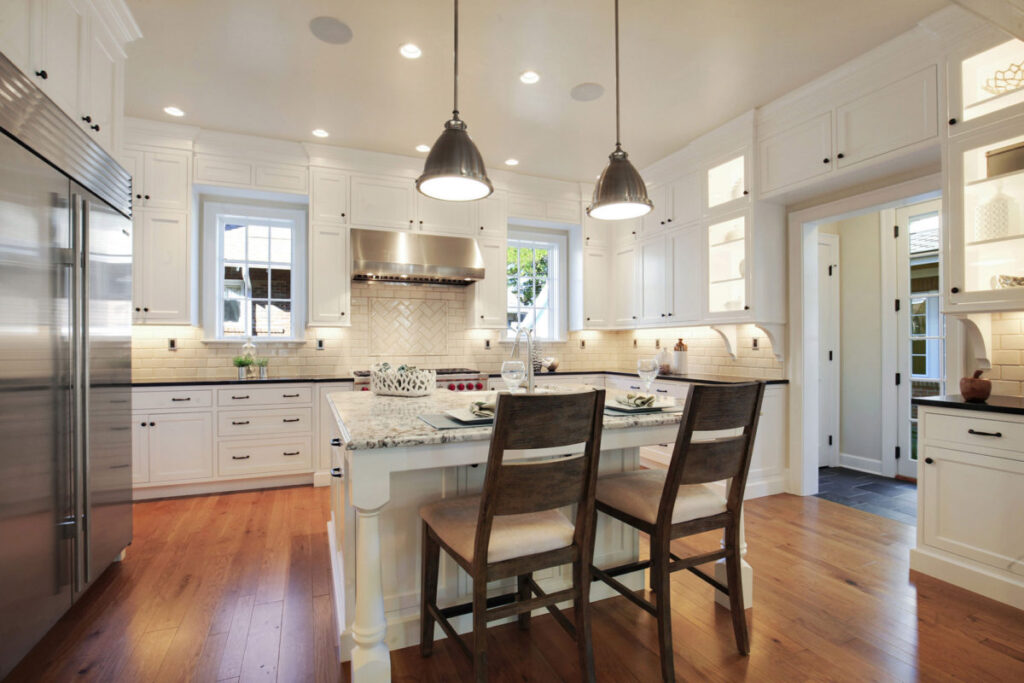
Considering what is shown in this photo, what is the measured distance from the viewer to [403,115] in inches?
145

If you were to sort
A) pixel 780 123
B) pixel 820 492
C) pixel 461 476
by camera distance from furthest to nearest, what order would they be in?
pixel 820 492 → pixel 780 123 → pixel 461 476

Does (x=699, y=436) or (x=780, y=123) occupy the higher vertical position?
(x=780, y=123)

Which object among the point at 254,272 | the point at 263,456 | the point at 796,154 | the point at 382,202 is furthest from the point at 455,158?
the point at 254,272

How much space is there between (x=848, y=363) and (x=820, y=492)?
1.45 meters

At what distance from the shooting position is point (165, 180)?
3.85m

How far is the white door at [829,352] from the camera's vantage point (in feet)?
15.1

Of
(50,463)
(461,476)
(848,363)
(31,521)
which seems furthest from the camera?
(848,363)

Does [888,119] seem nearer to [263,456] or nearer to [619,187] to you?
[619,187]

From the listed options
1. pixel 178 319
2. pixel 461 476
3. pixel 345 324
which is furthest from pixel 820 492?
pixel 178 319

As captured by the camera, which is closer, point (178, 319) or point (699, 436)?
point (699, 436)

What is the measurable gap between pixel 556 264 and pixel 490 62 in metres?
2.91

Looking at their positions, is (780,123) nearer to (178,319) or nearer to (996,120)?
(996,120)

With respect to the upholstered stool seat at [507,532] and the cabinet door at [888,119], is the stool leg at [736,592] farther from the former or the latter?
the cabinet door at [888,119]

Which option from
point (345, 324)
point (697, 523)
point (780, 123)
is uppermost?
point (780, 123)
